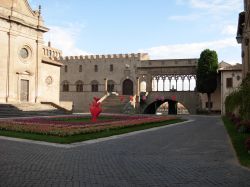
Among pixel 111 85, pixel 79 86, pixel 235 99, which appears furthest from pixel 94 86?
pixel 235 99

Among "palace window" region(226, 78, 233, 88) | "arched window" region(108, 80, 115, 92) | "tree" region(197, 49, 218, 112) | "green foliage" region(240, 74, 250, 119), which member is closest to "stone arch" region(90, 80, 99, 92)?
"arched window" region(108, 80, 115, 92)

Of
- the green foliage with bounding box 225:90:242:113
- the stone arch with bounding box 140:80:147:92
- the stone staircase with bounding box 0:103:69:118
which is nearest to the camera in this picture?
the green foliage with bounding box 225:90:242:113

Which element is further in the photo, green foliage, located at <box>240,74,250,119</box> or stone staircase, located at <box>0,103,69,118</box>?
stone staircase, located at <box>0,103,69,118</box>

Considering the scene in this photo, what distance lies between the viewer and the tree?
5500 cm

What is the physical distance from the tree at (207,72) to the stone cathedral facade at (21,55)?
2369 cm

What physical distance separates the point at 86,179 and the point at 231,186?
3082 mm

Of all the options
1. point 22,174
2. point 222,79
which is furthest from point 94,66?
point 22,174

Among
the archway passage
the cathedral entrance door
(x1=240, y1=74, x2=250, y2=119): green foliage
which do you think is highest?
the cathedral entrance door

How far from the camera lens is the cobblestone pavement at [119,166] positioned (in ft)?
25.3

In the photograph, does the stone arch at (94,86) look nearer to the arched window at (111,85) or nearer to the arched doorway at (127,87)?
the arched window at (111,85)

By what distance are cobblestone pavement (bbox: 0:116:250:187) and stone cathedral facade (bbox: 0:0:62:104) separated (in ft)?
86.1

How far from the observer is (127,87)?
66.2 meters

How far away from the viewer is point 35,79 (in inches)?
1679

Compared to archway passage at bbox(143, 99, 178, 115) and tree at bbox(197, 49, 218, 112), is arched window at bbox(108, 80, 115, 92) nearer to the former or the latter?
archway passage at bbox(143, 99, 178, 115)
